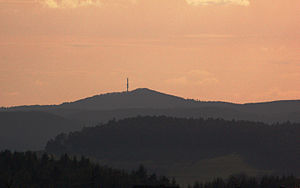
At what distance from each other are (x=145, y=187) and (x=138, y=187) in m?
1.54

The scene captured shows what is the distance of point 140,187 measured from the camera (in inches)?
6471

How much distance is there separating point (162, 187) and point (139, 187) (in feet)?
16.2

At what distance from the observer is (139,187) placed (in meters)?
164

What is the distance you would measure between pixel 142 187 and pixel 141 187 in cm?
18

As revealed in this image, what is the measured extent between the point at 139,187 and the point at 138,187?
0.72ft

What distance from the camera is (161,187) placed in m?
160

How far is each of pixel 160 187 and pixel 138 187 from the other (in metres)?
5.88

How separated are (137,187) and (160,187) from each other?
600 centimetres

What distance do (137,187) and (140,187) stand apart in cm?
92

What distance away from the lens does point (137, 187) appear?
537 ft

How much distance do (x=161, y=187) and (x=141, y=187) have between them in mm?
5565

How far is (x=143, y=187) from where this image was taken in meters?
164

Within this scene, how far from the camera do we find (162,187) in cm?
16100

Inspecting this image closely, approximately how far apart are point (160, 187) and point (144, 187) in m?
5.12
